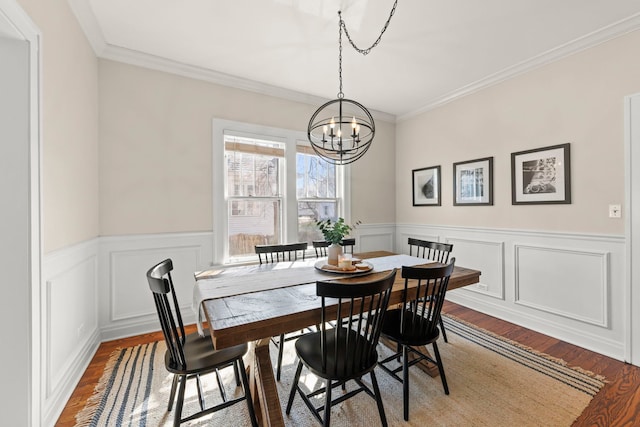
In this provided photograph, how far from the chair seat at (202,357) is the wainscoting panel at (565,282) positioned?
2.97m

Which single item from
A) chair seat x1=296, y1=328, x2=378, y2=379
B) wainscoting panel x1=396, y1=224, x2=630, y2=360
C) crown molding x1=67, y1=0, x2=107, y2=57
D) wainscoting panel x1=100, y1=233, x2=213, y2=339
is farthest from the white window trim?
wainscoting panel x1=396, y1=224, x2=630, y2=360

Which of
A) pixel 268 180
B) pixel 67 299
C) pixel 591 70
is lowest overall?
pixel 67 299

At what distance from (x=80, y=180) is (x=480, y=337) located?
3809 mm

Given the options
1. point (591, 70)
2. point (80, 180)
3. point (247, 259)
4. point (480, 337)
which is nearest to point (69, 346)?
point (80, 180)

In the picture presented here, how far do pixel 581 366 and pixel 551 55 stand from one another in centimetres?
284

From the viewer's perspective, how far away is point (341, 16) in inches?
86.6

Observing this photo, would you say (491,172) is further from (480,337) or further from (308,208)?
(308,208)

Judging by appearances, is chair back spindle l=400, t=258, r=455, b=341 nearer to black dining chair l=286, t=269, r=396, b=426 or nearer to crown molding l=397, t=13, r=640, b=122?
black dining chair l=286, t=269, r=396, b=426

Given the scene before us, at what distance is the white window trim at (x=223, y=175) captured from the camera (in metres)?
3.18

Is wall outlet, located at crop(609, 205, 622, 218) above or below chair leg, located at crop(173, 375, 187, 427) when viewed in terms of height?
above

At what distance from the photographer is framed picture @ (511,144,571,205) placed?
106 inches

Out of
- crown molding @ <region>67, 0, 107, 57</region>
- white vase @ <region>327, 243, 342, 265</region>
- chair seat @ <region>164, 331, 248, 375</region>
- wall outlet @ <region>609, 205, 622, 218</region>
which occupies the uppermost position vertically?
crown molding @ <region>67, 0, 107, 57</region>

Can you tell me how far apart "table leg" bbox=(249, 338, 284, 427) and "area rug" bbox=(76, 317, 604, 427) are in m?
0.18

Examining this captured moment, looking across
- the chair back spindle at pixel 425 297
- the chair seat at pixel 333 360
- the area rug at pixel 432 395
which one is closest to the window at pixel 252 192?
the area rug at pixel 432 395
